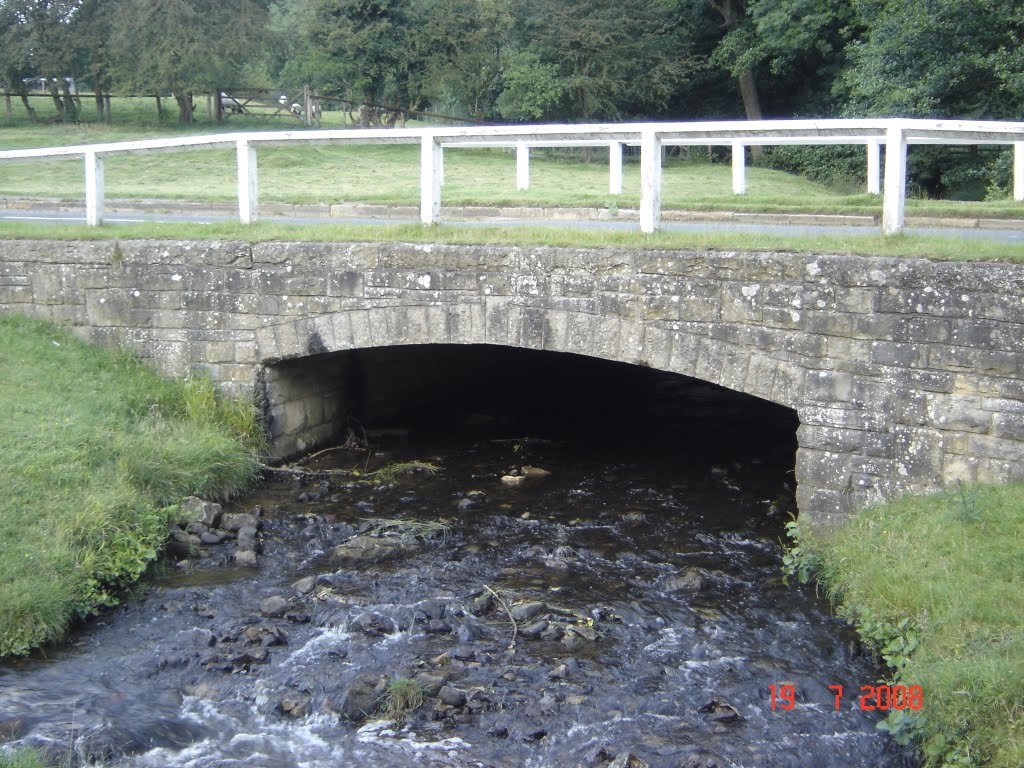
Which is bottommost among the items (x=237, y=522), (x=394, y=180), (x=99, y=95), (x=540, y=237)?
(x=237, y=522)

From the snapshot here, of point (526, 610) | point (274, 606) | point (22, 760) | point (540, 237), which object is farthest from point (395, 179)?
point (22, 760)

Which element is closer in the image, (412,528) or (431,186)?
(412,528)

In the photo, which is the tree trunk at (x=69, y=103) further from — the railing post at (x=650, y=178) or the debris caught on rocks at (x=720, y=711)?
the debris caught on rocks at (x=720, y=711)

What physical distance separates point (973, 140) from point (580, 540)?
4130mm

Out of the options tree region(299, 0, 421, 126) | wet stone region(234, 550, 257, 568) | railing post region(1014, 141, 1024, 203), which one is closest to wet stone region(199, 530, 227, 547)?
wet stone region(234, 550, 257, 568)

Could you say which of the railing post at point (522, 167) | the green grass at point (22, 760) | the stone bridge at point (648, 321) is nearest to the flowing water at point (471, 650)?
the green grass at point (22, 760)

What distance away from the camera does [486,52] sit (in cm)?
3050

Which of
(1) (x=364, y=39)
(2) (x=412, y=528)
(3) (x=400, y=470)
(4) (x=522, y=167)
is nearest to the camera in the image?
(2) (x=412, y=528)

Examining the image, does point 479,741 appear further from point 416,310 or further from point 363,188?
point 363,188

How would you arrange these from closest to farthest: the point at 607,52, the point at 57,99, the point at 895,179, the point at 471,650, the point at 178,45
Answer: the point at 471,650, the point at 895,179, the point at 607,52, the point at 178,45, the point at 57,99

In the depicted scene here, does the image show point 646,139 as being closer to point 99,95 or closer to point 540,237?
point 540,237
